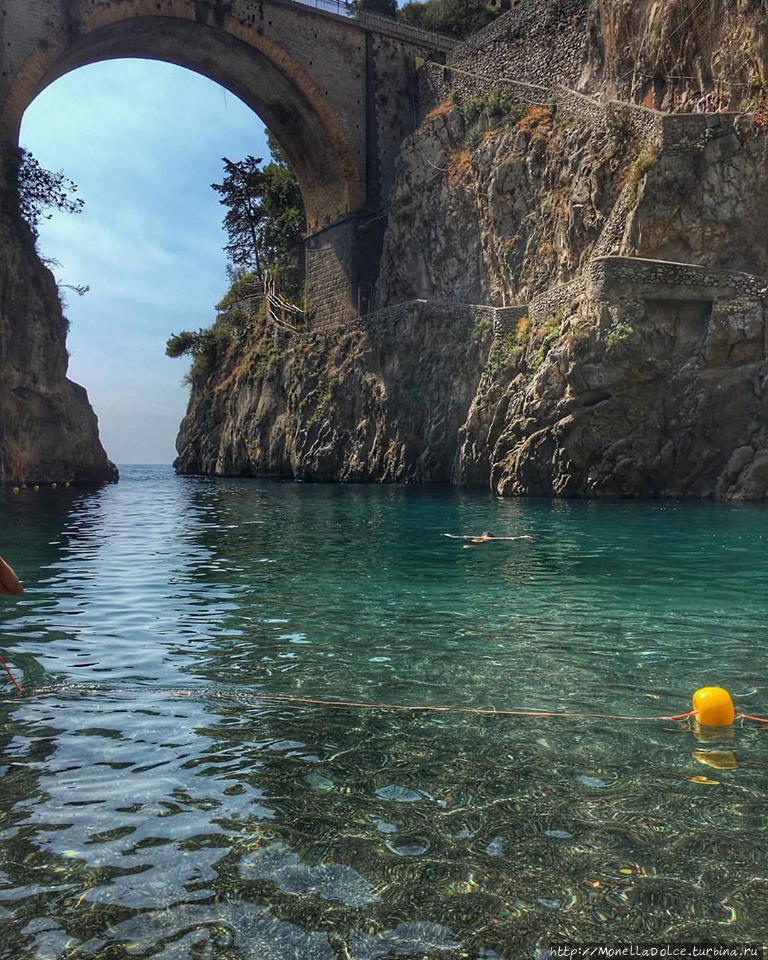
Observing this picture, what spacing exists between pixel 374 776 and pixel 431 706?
4.74 feet

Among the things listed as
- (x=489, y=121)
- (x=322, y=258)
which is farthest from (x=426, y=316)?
(x=322, y=258)

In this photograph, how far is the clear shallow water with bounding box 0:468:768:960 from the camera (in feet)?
11.4

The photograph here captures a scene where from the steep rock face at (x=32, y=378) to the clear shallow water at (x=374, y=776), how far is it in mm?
30617

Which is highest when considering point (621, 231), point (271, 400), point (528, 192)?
point (528, 192)

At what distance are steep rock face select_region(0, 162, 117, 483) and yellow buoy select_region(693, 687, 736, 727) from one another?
3754cm

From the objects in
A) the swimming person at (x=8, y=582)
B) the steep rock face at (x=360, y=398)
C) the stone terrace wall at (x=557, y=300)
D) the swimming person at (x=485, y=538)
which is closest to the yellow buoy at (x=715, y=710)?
the swimming person at (x=8, y=582)

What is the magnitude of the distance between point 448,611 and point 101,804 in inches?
236

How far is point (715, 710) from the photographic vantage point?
579 centimetres

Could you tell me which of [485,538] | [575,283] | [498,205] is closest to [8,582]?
[485,538]

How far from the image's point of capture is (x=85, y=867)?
3.85 metres

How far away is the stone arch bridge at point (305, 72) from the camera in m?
37.0

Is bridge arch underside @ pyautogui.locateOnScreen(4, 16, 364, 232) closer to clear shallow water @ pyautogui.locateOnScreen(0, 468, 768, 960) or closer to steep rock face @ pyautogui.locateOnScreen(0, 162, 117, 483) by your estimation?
steep rock face @ pyautogui.locateOnScreen(0, 162, 117, 483)

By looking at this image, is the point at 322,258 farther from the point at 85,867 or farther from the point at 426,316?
the point at 85,867

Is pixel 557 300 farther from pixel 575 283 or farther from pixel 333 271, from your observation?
pixel 333 271
